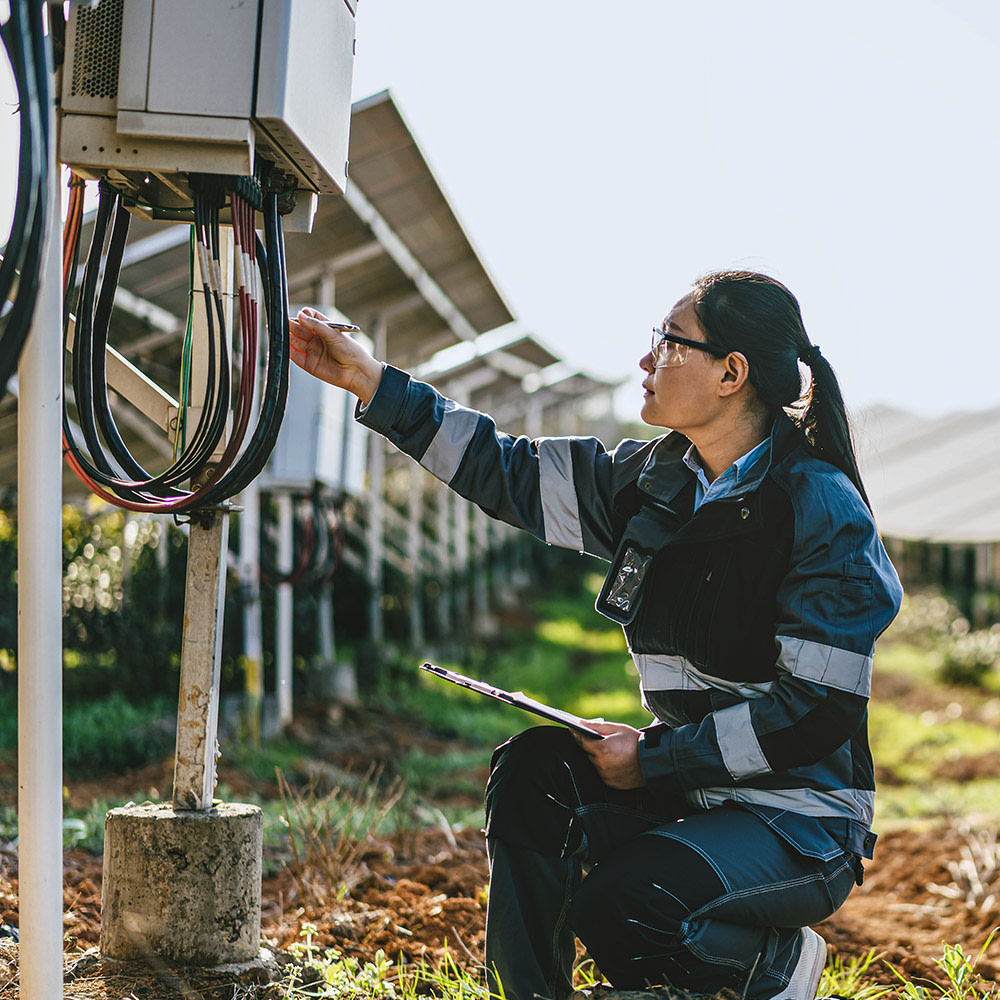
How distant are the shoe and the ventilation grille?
2.11 metres

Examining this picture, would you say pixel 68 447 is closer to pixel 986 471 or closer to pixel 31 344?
pixel 31 344

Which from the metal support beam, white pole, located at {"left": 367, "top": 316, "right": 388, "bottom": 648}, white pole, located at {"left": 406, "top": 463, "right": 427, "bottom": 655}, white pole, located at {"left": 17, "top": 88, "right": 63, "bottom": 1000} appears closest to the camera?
white pole, located at {"left": 17, "top": 88, "right": 63, "bottom": 1000}

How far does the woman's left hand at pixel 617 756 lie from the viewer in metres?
2.30

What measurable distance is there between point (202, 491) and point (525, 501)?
0.73 m

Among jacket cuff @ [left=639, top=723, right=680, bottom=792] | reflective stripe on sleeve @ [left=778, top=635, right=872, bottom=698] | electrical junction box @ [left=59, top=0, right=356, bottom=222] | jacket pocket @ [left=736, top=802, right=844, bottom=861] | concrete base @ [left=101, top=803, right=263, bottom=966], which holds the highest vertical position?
electrical junction box @ [left=59, top=0, right=356, bottom=222]

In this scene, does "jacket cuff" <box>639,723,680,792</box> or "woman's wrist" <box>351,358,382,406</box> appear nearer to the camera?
"jacket cuff" <box>639,723,680,792</box>

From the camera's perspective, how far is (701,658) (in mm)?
2383

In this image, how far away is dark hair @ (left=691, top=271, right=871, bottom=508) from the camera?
2508mm

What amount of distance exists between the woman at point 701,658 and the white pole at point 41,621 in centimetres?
67

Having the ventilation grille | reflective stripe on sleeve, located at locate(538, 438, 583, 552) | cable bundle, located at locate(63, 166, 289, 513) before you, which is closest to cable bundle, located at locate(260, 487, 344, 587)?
reflective stripe on sleeve, located at locate(538, 438, 583, 552)

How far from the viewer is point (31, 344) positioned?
197cm

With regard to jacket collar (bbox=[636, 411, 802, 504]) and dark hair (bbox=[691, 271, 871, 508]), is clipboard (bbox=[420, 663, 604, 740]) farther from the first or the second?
dark hair (bbox=[691, 271, 871, 508])

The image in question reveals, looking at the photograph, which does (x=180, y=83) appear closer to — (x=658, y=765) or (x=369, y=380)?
(x=369, y=380)

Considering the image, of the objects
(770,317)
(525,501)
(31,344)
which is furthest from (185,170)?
(770,317)
